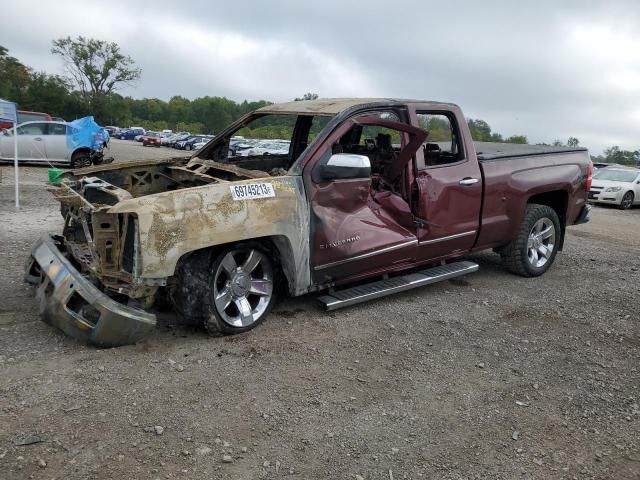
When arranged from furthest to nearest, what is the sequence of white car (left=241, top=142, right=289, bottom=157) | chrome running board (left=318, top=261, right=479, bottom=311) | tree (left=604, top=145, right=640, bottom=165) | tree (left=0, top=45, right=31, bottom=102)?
tree (left=0, top=45, right=31, bottom=102) < tree (left=604, top=145, right=640, bottom=165) < white car (left=241, top=142, right=289, bottom=157) < chrome running board (left=318, top=261, right=479, bottom=311)

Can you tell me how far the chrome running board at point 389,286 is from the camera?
15.3 ft

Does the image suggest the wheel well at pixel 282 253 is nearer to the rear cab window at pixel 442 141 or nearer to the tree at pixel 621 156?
the rear cab window at pixel 442 141

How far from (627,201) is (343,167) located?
15.9 m

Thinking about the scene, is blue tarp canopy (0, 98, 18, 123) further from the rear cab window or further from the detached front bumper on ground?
the rear cab window

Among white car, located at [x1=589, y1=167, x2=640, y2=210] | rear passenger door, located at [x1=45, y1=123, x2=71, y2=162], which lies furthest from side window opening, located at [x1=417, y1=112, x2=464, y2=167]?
rear passenger door, located at [x1=45, y1=123, x2=71, y2=162]

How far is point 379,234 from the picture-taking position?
481 centimetres

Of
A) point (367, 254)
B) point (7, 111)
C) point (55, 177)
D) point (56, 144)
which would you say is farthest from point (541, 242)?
point (56, 144)

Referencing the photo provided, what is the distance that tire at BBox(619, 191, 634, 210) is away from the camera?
17.0 m

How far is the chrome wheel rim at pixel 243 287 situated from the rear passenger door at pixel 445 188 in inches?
63.6

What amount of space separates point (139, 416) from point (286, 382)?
3.10ft

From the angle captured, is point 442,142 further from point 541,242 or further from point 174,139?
point 174,139

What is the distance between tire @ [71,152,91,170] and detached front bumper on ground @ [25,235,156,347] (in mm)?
14727

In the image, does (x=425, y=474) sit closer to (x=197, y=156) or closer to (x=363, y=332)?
(x=363, y=332)

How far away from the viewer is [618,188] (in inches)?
667
